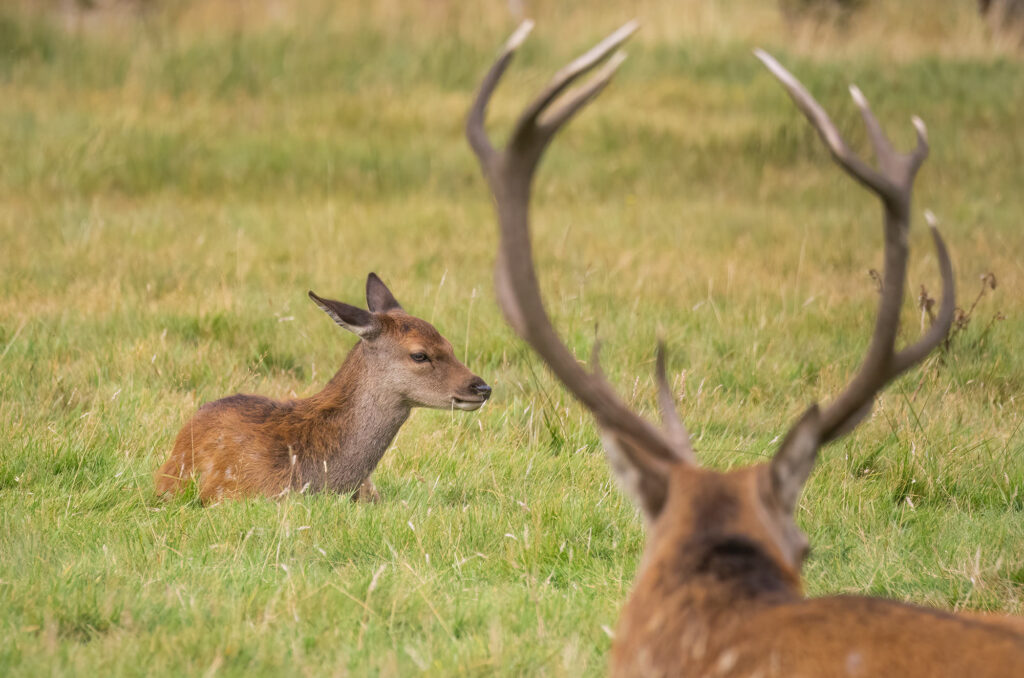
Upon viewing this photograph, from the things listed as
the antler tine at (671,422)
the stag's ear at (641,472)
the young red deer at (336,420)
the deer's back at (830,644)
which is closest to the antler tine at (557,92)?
the antler tine at (671,422)

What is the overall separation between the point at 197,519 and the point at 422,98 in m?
9.13

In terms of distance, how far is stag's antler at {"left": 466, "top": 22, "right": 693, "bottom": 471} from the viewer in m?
2.80

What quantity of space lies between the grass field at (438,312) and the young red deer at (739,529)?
0.64 meters

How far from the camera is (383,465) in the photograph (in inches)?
212

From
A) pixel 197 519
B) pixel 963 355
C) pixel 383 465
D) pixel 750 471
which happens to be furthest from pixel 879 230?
pixel 750 471

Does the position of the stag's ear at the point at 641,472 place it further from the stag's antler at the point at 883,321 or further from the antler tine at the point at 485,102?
the antler tine at the point at 485,102

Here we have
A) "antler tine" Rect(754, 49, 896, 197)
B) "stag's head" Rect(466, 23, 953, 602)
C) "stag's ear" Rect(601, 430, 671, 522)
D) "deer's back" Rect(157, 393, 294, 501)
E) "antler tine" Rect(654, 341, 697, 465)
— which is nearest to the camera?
"stag's head" Rect(466, 23, 953, 602)

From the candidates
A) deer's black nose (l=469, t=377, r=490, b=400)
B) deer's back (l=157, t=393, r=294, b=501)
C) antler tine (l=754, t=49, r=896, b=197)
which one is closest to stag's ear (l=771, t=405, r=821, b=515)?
antler tine (l=754, t=49, r=896, b=197)

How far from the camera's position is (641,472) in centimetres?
265

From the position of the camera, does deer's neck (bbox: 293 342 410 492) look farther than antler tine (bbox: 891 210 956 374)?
Yes

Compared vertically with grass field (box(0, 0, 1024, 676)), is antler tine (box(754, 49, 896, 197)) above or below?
above

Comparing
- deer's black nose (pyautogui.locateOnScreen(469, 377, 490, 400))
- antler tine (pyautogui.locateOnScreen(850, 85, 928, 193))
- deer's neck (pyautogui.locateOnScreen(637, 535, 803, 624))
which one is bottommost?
deer's black nose (pyautogui.locateOnScreen(469, 377, 490, 400))

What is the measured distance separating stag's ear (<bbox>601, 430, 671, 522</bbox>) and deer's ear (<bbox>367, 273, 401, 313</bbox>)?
315cm

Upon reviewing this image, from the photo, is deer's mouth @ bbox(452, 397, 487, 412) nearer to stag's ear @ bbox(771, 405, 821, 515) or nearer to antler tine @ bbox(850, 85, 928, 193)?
antler tine @ bbox(850, 85, 928, 193)
